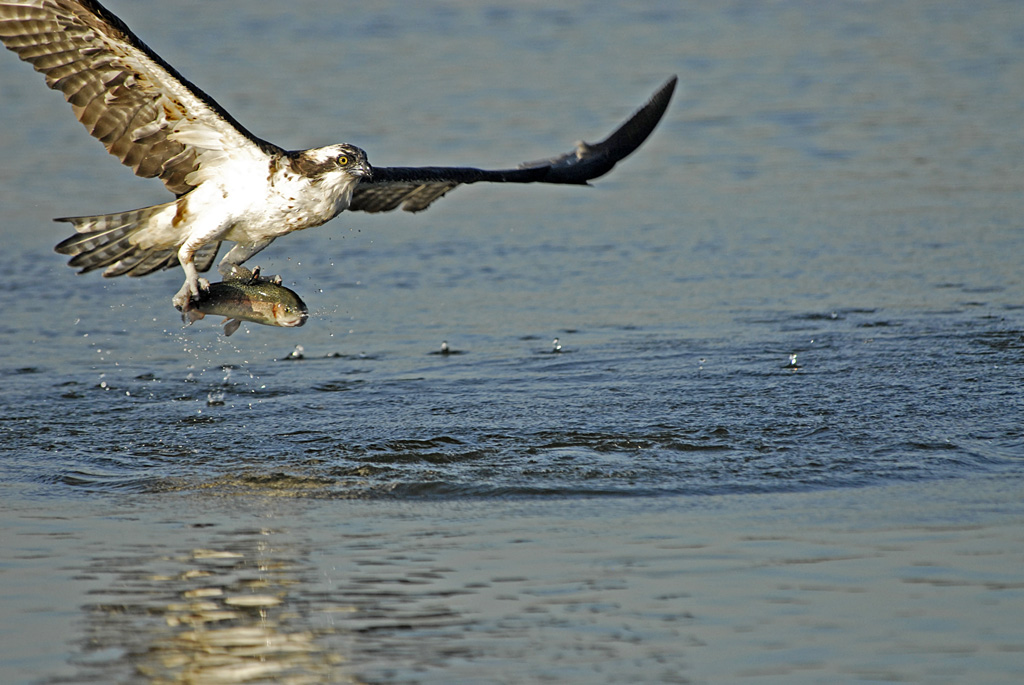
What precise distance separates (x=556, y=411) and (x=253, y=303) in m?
1.86

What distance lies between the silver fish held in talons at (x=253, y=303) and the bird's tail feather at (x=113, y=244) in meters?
0.64

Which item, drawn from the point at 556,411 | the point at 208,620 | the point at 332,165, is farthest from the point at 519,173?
the point at 208,620

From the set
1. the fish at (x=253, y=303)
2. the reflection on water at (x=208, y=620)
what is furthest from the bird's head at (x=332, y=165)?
the reflection on water at (x=208, y=620)

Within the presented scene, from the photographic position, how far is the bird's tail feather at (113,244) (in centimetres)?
686

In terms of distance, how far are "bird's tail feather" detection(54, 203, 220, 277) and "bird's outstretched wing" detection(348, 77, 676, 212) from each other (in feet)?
3.75

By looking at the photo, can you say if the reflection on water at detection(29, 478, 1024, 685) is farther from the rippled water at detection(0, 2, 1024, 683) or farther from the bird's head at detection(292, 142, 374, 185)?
the bird's head at detection(292, 142, 374, 185)

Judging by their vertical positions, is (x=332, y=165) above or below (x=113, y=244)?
above

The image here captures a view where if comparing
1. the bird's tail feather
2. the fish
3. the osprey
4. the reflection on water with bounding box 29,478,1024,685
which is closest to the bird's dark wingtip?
the osprey

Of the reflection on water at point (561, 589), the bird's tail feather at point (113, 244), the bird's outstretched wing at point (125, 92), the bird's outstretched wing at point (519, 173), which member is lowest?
the reflection on water at point (561, 589)

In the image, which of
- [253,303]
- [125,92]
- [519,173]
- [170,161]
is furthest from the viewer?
[519,173]

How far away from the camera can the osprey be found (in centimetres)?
625

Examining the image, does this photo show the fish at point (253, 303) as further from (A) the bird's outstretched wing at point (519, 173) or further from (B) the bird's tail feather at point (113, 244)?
(A) the bird's outstretched wing at point (519, 173)

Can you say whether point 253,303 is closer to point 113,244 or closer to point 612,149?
point 113,244

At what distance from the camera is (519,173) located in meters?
7.75
